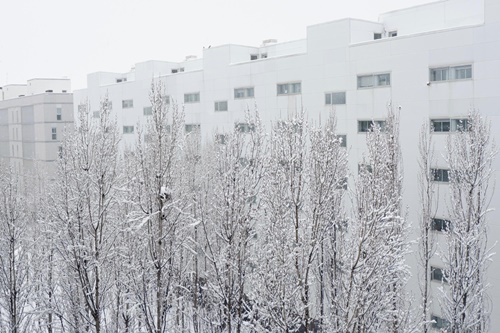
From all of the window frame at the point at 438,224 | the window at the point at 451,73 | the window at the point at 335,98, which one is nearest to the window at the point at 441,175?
the window frame at the point at 438,224

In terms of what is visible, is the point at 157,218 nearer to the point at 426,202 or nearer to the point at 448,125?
the point at 426,202

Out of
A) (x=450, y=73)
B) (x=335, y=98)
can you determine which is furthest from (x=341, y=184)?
(x=450, y=73)

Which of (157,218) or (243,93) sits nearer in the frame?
(157,218)

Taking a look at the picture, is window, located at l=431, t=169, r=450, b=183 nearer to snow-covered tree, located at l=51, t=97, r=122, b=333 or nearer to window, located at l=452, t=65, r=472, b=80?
window, located at l=452, t=65, r=472, b=80

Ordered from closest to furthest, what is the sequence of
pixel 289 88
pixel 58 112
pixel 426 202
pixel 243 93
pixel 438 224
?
pixel 426 202 < pixel 438 224 < pixel 289 88 < pixel 243 93 < pixel 58 112

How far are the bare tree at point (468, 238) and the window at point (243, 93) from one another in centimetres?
1617

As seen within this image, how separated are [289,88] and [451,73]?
34.7ft

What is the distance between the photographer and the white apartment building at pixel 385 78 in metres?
22.6

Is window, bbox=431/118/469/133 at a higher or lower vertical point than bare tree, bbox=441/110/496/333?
higher

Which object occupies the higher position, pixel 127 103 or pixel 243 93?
pixel 127 103

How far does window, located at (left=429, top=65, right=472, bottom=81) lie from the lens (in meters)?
23.1

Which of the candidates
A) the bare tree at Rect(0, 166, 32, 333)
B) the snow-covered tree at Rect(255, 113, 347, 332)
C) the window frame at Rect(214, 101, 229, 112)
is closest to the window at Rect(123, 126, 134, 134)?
the window frame at Rect(214, 101, 229, 112)

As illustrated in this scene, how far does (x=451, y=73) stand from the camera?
23.6 m

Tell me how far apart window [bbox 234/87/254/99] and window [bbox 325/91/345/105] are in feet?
21.9
